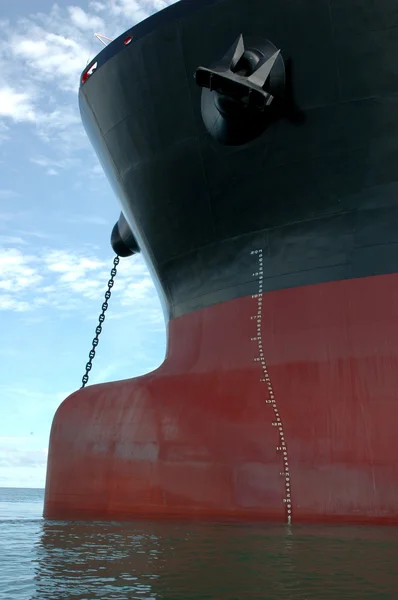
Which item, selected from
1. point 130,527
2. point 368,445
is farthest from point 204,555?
point 368,445

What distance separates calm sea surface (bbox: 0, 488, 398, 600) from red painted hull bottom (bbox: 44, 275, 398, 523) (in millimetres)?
587

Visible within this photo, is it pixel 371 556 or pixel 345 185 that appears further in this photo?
pixel 345 185

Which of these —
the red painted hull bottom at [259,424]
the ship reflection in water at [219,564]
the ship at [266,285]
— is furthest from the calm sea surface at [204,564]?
the ship at [266,285]

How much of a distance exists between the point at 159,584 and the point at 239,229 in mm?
4652

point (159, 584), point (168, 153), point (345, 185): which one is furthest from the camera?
point (168, 153)

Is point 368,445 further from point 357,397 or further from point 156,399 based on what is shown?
point 156,399

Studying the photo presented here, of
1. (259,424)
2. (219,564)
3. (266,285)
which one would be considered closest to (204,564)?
(219,564)

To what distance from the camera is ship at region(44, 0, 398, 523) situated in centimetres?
568

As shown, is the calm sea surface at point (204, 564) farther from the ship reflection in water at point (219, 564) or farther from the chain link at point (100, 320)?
the chain link at point (100, 320)

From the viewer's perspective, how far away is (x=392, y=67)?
19.8 feet

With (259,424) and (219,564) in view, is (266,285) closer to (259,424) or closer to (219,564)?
(259,424)

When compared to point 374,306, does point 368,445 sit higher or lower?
lower

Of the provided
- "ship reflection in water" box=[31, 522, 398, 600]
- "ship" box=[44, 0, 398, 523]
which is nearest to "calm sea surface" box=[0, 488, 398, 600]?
"ship reflection in water" box=[31, 522, 398, 600]

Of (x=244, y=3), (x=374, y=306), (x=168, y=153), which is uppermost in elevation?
(x=244, y=3)
